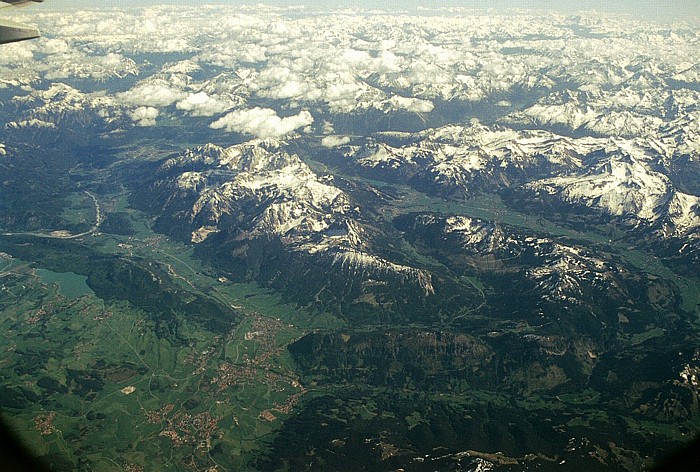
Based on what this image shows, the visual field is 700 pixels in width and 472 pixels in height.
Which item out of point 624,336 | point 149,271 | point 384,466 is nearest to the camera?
point 384,466

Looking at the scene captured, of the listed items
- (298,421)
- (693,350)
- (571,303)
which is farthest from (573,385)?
(298,421)

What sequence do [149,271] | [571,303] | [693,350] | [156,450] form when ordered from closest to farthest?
[156,450], [693,350], [571,303], [149,271]

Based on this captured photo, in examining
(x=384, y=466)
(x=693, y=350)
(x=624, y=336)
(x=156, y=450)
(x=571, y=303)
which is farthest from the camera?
(x=571, y=303)

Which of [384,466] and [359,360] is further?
[359,360]

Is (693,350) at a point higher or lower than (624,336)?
higher

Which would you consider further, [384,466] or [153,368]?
[153,368]

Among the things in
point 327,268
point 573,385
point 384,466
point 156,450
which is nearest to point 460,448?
point 384,466

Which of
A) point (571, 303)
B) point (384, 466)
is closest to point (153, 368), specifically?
point (384, 466)

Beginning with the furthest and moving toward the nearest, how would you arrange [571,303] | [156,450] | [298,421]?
[571,303] < [298,421] < [156,450]

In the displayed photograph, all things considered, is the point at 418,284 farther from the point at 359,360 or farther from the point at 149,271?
the point at 149,271

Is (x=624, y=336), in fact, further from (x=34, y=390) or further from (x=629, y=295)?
(x=34, y=390)
